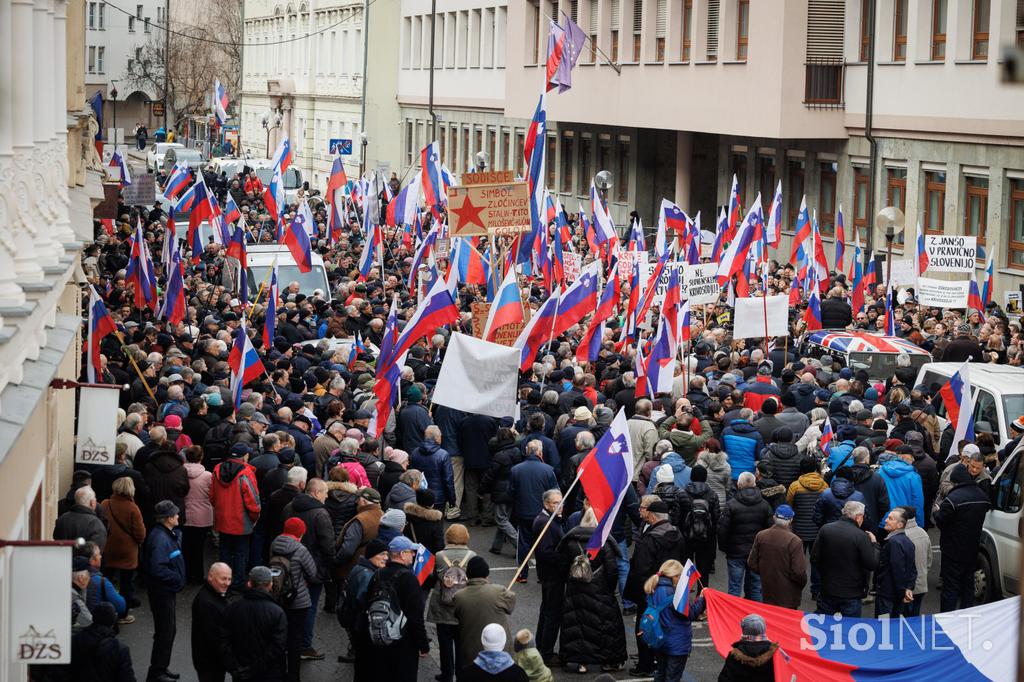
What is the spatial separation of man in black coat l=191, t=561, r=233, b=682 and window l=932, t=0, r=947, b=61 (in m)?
25.2

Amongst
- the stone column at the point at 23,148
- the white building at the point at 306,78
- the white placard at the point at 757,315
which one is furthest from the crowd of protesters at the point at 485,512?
the white building at the point at 306,78

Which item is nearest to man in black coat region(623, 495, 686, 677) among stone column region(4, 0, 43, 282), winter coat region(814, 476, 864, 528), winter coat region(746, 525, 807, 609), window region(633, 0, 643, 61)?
winter coat region(746, 525, 807, 609)

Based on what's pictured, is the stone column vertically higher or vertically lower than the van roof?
higher

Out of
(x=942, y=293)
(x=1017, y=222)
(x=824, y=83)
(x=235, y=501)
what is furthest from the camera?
(x=824, y=83)

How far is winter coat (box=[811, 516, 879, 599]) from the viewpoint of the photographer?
41.1 ft

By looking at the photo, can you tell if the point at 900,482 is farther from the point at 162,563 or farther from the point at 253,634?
the point at 162,563

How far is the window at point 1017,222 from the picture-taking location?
30344 mm

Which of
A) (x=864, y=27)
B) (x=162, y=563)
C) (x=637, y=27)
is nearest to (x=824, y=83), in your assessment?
(x=864, y=27)

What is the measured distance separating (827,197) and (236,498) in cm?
2611

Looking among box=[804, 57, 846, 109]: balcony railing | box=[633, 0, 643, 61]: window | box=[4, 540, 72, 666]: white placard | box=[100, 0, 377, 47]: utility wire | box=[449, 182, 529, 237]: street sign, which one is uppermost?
box=[100, 0, 377, 47]: utility wire

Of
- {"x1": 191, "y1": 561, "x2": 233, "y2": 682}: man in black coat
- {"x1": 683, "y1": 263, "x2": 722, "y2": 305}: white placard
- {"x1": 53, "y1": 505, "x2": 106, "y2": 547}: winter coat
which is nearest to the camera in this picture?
{"x1": 191, "y1": 561, "x2": 233, "y2": 682}: man in black coat

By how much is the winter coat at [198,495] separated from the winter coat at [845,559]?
→ 528 cm

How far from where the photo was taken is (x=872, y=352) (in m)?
21.0

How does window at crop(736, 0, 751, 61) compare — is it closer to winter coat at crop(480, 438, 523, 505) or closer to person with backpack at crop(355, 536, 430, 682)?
winter coat at crop(480, 438, 523, 505)
